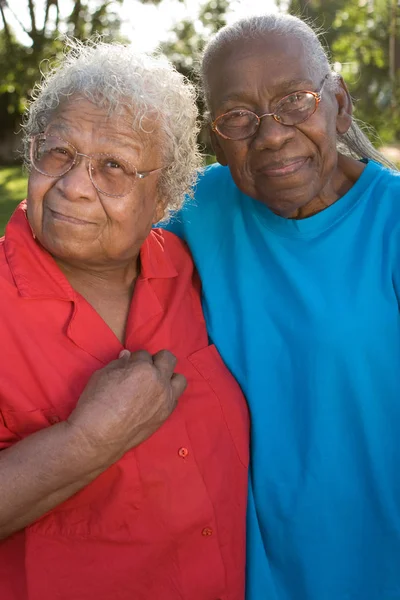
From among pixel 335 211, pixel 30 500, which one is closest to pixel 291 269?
pixel 335 211

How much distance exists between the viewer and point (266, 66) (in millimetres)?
2277

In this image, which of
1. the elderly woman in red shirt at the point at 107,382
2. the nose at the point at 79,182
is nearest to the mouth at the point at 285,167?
the elderly woman in red shirt at the point at 107,382

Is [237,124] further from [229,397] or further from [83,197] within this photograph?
[229,397]

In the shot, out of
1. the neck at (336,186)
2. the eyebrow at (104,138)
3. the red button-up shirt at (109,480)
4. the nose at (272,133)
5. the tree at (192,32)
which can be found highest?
the tree at (192,32)

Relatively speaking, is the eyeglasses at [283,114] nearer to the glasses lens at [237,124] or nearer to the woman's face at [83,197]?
the glasses lens at [237,124]

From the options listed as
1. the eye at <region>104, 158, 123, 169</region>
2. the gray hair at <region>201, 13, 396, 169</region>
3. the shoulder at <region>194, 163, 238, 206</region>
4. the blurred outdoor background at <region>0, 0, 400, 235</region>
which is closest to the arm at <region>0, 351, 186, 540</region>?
the eye at <region>104, 158, 123, 169</region>

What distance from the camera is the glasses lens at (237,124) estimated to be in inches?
92.7

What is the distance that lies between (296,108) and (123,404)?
121cm

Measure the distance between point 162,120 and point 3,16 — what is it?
1574cm

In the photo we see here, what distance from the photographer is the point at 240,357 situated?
2.43m

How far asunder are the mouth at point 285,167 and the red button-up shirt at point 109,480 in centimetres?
71

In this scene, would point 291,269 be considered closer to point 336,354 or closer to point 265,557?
point 336,354

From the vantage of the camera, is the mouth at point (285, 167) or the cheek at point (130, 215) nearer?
the cheek at point (130, 215)

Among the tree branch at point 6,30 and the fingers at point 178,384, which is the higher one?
the tree branch at point 6,30
